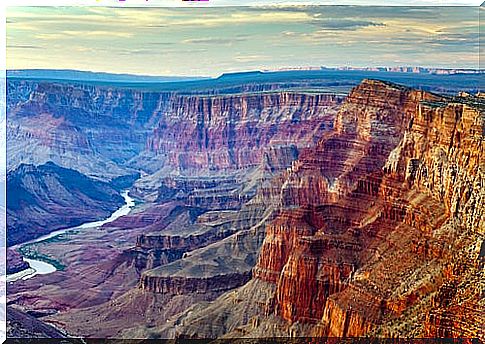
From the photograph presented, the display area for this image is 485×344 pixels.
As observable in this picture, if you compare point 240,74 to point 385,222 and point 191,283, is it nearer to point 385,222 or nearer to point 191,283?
point 191,283

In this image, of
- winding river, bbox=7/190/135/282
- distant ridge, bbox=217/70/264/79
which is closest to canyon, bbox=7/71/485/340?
winding river, bbox=7/190/135/282

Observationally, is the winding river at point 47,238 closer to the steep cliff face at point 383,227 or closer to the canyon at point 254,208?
the canyon at point 254,208

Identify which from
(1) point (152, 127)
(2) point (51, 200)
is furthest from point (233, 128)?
(2) point (51, 200)

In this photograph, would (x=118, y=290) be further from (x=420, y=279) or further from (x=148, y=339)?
(x=420, y=279)

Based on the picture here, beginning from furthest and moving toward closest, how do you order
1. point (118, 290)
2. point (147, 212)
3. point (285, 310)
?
point (147, 212), point (118, 290), point (285, 310)

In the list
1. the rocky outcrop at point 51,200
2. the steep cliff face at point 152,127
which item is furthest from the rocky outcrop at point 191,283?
the steep cliff face at point 152,127

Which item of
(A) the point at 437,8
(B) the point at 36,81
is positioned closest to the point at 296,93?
(B) the point at 36,81
